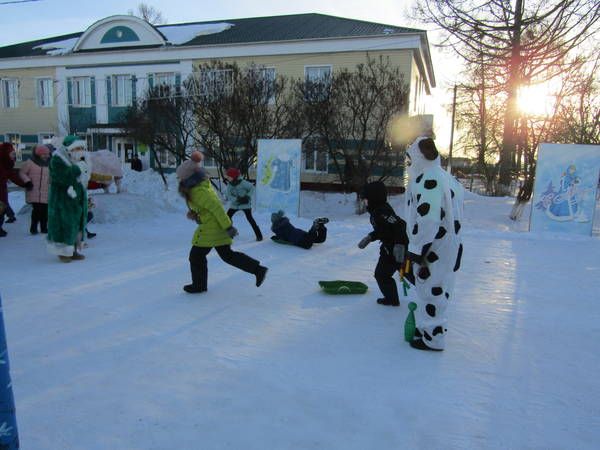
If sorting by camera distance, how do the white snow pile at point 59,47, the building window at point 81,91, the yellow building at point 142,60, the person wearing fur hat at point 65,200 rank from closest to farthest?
the person wearing fur hat at point 65,200, the yellow building at point 142,60, the building window at point 81,91, the white snow pile at point 59,47

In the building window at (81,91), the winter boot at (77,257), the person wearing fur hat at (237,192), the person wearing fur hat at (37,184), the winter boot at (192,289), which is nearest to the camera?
the winter boot at (192,289)

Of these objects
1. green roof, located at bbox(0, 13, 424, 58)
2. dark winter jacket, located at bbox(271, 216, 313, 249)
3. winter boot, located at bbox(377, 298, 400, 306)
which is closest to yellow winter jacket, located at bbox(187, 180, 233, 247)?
winter boot, located at bbox(377, 298, 400, 306)

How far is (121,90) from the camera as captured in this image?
2717 cm

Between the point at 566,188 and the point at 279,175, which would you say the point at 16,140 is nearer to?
the point at 279,175

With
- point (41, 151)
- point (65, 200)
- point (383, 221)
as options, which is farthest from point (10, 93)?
point (383, 221)

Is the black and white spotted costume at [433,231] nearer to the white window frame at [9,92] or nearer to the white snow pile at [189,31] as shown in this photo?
the white snow pile at [189,31]

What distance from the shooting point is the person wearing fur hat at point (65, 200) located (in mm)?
6160

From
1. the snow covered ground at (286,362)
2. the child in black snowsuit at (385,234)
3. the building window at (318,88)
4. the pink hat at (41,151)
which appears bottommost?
the snow covered ground at (286,362)

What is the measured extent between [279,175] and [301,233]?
164 inches

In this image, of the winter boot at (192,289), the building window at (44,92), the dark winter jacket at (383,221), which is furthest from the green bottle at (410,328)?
the building window at (44,92)

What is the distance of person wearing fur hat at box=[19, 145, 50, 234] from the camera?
8.06 meters

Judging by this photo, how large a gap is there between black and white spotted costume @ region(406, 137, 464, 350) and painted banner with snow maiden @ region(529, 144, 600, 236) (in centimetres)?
739

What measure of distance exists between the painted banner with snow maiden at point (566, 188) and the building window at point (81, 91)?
26143mm

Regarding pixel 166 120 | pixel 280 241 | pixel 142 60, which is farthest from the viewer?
pixel 142 60
